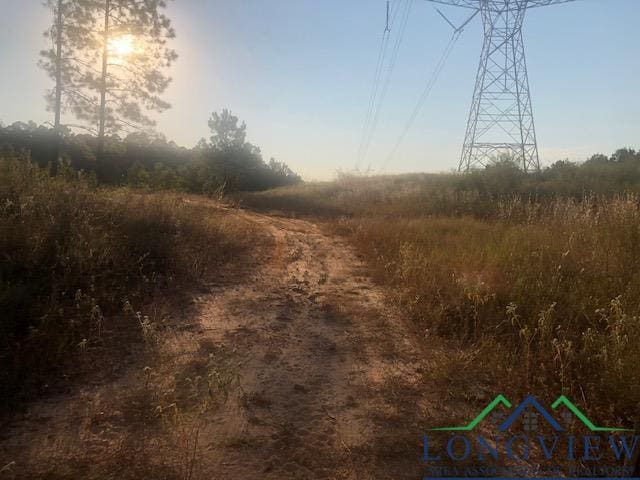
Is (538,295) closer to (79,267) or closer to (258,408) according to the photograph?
(258,408)

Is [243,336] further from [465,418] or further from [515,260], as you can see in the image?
[515,260]

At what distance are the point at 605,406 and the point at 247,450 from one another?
230 centimetres

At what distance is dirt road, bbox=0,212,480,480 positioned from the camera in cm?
203

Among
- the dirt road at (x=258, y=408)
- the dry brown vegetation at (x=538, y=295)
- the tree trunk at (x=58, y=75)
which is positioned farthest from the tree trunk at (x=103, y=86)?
the dirt road at (x=258, y=408)

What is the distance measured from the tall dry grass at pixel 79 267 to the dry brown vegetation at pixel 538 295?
268 cm

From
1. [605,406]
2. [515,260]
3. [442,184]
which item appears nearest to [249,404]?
[605,406]

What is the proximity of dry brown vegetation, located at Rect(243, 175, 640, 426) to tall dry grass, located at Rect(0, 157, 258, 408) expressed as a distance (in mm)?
2681

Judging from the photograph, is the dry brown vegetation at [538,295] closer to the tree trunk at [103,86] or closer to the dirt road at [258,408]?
the dirt road at [258,408]

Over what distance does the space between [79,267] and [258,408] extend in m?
2.60

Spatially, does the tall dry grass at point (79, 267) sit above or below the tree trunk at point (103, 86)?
below

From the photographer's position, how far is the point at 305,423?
7.84ft

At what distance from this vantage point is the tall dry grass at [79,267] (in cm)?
296

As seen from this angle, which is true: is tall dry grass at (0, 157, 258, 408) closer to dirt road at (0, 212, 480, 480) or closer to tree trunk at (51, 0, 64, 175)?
dirt road at (0, 212, 480, 480)

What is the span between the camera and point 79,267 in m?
3.88
